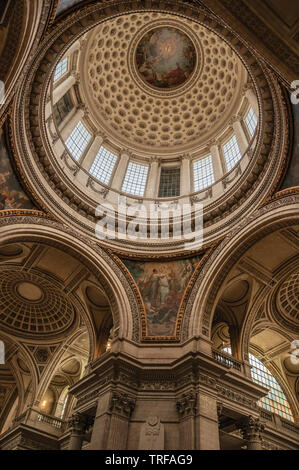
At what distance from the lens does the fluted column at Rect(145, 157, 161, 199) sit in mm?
22245

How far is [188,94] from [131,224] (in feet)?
39.8

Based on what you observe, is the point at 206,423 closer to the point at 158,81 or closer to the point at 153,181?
the point at 153,181

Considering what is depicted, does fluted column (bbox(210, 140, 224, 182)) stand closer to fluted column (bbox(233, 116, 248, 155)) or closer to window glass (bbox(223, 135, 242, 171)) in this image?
window glass (bbox(223, 135, 242, 171))

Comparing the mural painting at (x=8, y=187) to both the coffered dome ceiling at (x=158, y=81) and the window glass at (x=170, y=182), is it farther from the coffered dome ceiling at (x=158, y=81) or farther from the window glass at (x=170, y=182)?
the coffered dome ceiling at (x=158, y=81)

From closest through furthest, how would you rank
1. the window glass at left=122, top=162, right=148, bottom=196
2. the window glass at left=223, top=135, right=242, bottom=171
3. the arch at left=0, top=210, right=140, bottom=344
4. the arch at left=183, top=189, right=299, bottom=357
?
the arch at left=183, top=189, right=299, bottom=357 → the arch at left=0, top=210, right=140, bottom=344 → the window glass at left=223, top=135, right=242, bottom=171 → the window glass at left=122, top=162, right=148, bottom=196

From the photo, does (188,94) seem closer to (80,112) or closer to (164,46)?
(164,46)

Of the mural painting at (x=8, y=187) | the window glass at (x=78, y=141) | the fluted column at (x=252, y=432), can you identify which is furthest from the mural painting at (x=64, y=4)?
the fluted column at (x=252, y=432)

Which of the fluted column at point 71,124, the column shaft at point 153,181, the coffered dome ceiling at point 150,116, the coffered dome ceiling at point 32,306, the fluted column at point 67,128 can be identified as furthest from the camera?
the column shaft at point 153,181

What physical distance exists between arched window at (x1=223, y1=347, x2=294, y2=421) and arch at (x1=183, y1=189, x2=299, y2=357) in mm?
5089

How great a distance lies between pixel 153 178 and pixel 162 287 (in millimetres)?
8515

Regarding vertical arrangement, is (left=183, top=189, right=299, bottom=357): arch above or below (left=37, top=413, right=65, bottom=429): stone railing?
above

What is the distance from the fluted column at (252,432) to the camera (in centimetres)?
1346

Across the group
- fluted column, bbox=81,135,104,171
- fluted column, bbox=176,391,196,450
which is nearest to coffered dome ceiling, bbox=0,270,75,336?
fluted column, bbox=81,135,104,171

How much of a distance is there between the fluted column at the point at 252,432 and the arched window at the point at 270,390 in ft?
20.1
